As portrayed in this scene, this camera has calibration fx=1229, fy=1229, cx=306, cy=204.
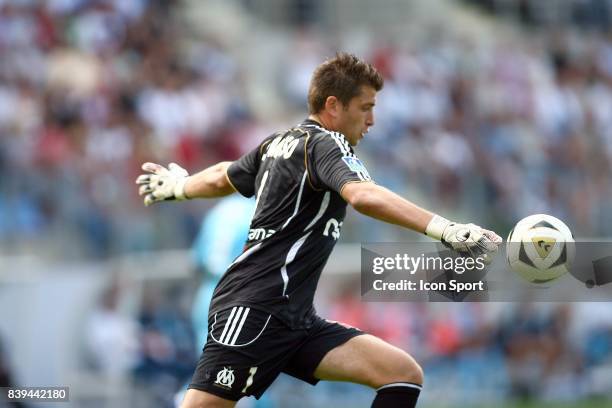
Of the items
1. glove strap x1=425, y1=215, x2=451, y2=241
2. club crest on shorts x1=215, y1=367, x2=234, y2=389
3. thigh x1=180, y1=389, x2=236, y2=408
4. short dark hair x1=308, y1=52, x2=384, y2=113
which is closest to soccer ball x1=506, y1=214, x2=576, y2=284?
glove strap x1=425, y1=215, x2=451, y2=241

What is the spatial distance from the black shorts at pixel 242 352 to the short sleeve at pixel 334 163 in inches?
33.0

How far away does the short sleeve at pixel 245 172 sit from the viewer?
6996 mm

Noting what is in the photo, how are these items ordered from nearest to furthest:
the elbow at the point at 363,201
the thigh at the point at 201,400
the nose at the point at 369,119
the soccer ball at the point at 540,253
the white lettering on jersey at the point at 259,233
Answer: the elbow at the point at 363,201 < the soccer ball at the point at 540,253 < the thigh at the point at 201,400 < the white lettering on jersey at the point at 259,233 < the nose at the point at 369,119

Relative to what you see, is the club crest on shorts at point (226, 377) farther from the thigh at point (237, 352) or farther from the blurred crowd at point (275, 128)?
the blurred crowd at point (275, 128)

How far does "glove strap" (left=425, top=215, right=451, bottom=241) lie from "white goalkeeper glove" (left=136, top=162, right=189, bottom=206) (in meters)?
2.09

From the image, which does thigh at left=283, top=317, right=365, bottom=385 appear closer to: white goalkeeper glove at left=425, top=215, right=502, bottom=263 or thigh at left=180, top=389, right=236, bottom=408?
thigh at left=180, top=389, right=236, bottom=408

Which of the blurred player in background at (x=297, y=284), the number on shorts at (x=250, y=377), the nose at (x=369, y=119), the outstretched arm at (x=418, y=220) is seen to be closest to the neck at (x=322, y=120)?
the blurred player in background at (x=297, y=284)

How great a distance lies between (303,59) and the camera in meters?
18.8

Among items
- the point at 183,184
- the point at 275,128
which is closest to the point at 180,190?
the point at 183,184

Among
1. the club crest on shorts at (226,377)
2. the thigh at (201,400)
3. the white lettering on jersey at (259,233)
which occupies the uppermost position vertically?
the white lettering on jersey at (259,233)

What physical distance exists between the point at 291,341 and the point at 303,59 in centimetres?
1248

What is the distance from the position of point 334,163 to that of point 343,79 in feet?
2.21

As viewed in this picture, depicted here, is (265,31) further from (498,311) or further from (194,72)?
(498,311)

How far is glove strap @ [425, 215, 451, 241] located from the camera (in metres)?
5.91
